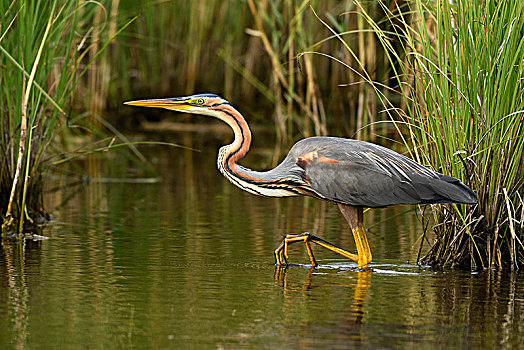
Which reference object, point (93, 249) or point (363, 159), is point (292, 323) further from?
point (93, 249)

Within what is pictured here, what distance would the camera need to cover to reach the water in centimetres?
461

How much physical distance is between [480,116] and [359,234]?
1005 millimetres

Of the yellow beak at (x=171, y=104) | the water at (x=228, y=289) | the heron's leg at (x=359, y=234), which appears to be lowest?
the water at (x=228, y=289)

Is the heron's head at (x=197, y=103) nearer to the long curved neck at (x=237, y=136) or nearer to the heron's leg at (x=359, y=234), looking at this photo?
the long curved neck at (x=237, y=136)

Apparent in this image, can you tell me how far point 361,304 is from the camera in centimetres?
532

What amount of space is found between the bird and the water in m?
0.35

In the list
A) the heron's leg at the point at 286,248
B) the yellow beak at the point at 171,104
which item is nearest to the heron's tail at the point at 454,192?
the heron's leg at the point at 286,248

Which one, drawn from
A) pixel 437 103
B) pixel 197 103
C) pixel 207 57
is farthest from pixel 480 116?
pixel 207 57

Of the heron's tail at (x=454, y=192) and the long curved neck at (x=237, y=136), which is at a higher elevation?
the long curved neck at (x=237, y=136)

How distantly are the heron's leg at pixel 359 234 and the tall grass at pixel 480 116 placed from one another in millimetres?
475

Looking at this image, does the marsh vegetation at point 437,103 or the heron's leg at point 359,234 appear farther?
the heron's leg at point 359,234

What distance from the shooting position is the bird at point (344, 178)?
6.17 meters

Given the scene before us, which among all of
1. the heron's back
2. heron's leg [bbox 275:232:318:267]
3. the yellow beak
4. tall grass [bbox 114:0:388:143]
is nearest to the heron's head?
the yellow beak

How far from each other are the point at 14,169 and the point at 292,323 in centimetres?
338
